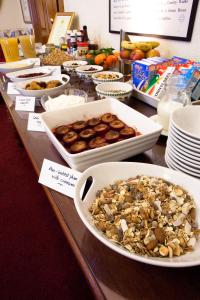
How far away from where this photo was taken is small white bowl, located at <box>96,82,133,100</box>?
79 centimetres

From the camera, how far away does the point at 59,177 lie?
0.50m

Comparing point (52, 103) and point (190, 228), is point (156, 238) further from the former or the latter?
point (52, 103)

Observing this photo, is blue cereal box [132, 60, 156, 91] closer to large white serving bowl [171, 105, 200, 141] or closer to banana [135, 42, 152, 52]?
banana [135, 42, 152, 52]

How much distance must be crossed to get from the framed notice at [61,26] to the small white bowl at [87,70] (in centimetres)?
89

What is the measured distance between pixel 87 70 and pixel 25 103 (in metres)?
0.39

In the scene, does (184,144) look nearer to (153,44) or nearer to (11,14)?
(153,44)

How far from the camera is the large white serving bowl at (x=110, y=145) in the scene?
48 centimetres

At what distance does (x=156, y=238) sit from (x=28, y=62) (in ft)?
4.57

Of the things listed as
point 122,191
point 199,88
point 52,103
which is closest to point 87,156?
point 122,191

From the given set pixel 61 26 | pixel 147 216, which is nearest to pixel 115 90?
pixel 147 216

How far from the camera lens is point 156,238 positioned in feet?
1.11

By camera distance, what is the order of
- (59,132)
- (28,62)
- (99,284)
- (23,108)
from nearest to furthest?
(99,284), (59,132), (23,108), (28,62)

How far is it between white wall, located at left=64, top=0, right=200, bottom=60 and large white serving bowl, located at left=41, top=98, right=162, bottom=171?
1.57 feet

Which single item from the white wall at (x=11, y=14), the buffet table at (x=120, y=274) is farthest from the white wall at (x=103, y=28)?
the white wall at (x=11, y=14)
